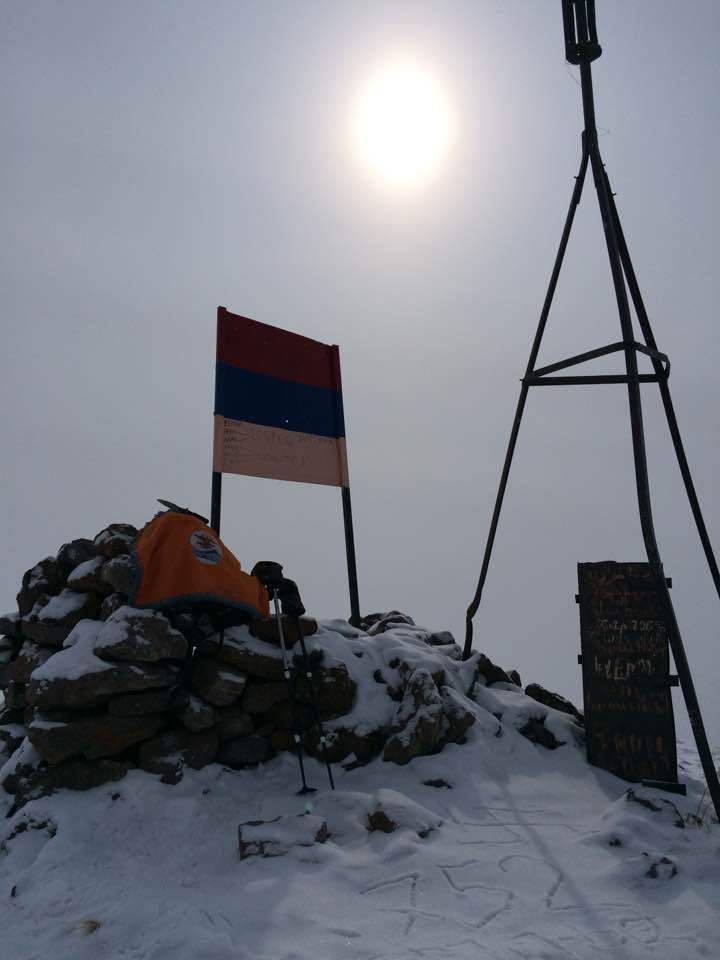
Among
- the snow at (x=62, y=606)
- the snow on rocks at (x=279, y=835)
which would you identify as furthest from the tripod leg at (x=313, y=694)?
the snow at (x=62, y=606)

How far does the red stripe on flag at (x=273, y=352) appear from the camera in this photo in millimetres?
8930

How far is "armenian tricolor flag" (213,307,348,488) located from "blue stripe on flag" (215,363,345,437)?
0.01 metres

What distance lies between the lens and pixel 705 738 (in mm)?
5902

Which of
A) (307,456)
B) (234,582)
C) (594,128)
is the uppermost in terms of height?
(594,128)

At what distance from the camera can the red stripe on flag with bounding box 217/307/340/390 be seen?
29.3ft

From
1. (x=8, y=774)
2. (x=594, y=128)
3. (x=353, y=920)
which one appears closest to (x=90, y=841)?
(x=8, y=774)

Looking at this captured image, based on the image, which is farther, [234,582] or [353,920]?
→ [234,582]

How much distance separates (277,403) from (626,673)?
514 centimetres

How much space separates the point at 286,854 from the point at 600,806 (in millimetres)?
2779

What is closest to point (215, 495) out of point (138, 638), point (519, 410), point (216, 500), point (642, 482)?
point (216, 500)

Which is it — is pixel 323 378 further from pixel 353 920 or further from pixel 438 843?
pixel 353 920

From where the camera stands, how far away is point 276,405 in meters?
9.25

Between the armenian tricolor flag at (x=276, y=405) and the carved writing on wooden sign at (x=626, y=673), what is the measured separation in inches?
149

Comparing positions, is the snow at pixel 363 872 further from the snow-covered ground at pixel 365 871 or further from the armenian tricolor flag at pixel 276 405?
the armenian tricolor flag at pixel 276 405
